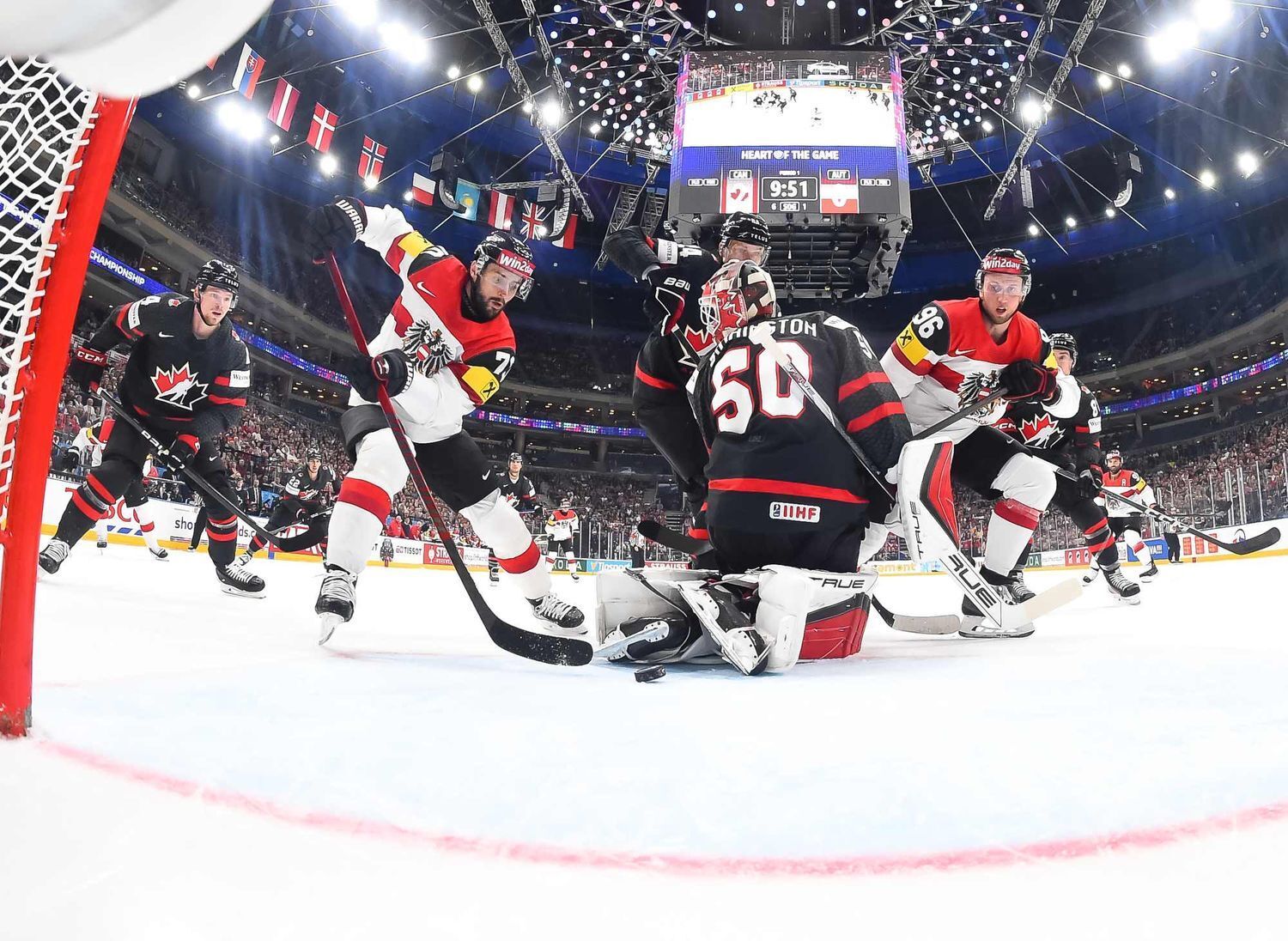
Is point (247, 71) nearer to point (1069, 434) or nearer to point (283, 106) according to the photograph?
point (283, 106)

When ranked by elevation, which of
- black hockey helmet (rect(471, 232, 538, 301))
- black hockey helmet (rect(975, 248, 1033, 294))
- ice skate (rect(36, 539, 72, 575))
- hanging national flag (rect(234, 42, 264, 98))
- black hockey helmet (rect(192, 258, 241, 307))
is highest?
hanging national flag (rect(234, 42, 264, 98))

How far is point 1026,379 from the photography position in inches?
123

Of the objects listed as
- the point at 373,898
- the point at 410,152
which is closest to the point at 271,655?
the point at 373,898

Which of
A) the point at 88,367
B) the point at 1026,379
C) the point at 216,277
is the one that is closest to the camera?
the point at 1026,379

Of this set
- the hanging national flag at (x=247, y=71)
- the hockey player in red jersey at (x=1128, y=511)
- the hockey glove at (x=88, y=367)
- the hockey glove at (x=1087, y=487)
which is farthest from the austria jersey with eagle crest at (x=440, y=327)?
the hanging national flag at (x=247, y=71)

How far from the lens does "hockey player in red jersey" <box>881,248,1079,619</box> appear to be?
10.7 ft

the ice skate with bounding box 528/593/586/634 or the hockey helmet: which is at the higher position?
the hockey helmet

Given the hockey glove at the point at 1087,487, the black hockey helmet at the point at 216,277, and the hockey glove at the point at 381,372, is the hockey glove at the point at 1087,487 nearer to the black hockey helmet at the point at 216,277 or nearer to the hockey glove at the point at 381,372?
the hockey glove at the point at 381,372

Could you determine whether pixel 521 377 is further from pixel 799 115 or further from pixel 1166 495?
pixel 1166 495

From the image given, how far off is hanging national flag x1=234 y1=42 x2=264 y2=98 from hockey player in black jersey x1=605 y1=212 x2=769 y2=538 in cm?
986

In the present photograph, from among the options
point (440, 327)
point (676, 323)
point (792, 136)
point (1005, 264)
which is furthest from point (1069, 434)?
point (792, 136)

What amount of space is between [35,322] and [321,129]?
13.4 metres

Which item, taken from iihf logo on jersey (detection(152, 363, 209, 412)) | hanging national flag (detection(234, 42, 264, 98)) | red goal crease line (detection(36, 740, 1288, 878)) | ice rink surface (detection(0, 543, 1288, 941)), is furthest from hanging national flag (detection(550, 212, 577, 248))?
red goal crease line (detection(36, 740, 1288, 878))

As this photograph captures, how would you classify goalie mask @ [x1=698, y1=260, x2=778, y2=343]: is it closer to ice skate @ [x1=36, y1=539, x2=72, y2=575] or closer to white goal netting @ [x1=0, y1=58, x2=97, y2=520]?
white goal netting @ [x1=0, y1=58, x2=97, y2=520]
